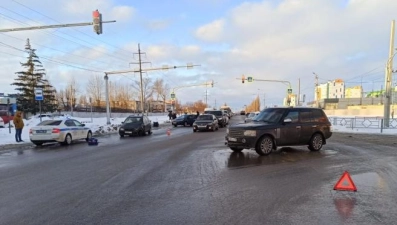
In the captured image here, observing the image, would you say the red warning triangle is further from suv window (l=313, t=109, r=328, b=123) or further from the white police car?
the white police car

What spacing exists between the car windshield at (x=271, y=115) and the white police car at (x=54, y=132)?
11232 mm

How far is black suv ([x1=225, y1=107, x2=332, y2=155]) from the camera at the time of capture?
43.4ft

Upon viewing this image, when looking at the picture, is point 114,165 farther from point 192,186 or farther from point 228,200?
point 228,200

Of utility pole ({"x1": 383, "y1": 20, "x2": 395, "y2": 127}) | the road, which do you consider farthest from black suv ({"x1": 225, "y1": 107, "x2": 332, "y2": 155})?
utility pole ({"x1": 383, "y1": 20, "x2": 395, "y2": 127})

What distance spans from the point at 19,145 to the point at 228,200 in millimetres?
16178

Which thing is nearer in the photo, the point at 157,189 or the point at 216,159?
the point at 157,189

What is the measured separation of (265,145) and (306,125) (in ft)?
7.64

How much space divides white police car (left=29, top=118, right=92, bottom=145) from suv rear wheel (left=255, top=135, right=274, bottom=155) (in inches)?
462

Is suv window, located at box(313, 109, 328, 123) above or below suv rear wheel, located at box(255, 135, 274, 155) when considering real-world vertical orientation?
above

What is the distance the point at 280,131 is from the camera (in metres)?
13.6

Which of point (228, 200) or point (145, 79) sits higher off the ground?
point (145, 79)

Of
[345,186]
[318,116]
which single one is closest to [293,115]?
[318,116]

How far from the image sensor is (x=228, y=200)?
6.73m

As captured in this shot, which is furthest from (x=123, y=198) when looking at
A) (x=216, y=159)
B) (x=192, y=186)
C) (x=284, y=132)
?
(x=284, y=132)
